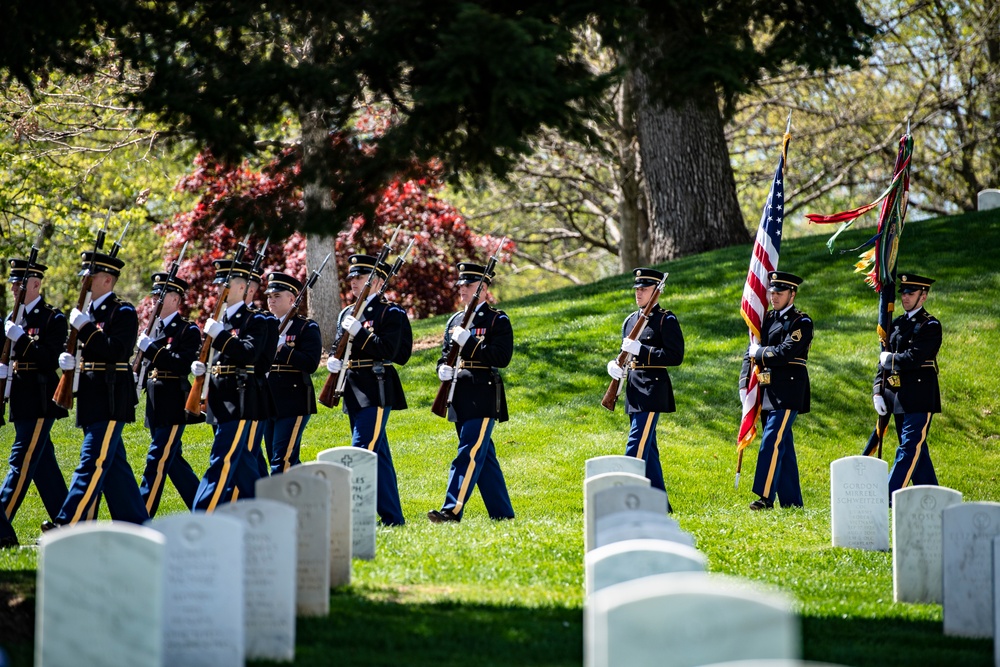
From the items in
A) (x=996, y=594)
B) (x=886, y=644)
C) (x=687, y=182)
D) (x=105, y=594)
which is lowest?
(x=886, y=644)

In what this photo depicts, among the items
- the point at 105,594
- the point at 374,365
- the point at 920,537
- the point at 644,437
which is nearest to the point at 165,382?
the point at 374,365

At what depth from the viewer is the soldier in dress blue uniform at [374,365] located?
11.0 metres

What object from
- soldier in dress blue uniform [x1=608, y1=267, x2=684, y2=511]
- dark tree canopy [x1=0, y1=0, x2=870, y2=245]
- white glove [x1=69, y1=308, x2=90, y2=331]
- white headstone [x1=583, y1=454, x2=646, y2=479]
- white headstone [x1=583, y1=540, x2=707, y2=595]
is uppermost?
dark tree canopy [x1=0, y1=0, x2=870, y2=245]

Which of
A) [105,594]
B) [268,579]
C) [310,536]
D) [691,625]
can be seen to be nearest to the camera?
[691,625]

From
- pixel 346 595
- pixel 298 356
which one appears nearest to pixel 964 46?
pixel 298 356

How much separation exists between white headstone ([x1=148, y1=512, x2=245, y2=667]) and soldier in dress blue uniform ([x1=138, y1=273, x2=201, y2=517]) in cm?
528

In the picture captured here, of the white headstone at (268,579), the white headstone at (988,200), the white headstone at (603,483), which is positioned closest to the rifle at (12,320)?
the white headstone at (268,579)

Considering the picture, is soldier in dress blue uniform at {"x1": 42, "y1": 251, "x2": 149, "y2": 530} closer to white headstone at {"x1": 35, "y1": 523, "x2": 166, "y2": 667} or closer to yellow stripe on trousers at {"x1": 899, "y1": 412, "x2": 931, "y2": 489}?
white headstone at {"x1": 35, "y1": 523, "x2": 166, "y2": 667}

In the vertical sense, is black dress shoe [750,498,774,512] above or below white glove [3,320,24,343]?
below

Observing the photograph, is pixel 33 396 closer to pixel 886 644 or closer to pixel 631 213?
pixel 886 644

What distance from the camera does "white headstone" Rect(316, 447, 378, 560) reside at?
885cm

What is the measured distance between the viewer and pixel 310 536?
695 centimetres

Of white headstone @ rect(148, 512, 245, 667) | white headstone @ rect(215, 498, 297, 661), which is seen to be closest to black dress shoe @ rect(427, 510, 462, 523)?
white headstone @ rect(215, 498, 297, 661)

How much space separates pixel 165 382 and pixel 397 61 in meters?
4.92
